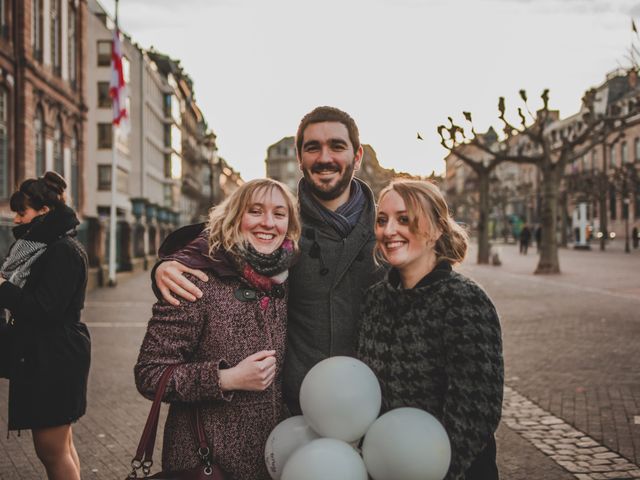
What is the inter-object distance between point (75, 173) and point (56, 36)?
5.92 metres

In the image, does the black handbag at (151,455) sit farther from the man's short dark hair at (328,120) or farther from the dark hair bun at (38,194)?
the dark hair bun at (38,194)

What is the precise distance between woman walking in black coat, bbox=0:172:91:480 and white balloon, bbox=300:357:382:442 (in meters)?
1.97

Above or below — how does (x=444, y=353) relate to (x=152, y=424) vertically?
above

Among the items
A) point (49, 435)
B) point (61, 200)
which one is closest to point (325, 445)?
point (49, 435)

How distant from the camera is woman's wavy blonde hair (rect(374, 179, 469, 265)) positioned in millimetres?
2707

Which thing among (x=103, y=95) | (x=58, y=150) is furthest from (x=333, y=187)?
(x=103, y=95)

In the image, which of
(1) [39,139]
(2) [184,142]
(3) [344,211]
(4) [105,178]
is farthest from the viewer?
(2) [184,142]

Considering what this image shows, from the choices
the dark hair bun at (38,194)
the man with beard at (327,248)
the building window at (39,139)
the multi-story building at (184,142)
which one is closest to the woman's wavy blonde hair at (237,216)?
the man with beard at (327,248)

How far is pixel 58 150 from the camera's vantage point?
1155 inches

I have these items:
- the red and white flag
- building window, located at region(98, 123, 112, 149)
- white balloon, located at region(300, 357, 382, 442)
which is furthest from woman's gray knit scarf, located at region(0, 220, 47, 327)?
building window, located at region(98, 123, 112, 149)

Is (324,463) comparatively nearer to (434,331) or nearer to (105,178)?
Answer: (434,331)

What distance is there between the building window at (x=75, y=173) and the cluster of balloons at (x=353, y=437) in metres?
30.5

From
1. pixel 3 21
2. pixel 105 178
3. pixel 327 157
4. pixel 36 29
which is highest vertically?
pixel 36 29

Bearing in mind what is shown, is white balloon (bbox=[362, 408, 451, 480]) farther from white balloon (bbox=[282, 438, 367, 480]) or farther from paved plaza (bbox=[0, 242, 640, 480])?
paved plaza (bbox=[0, 242, 640, 480])
